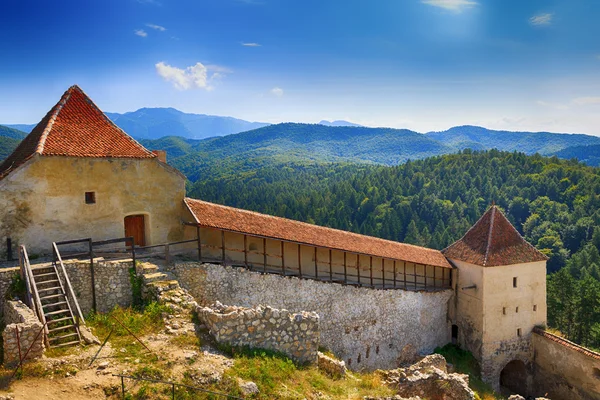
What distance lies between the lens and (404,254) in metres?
27.9

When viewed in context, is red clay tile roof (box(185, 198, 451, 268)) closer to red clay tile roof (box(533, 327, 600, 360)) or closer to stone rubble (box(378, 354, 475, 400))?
stone rubble (box(378, 354, 475, 400))

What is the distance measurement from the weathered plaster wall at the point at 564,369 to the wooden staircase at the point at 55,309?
2689cm

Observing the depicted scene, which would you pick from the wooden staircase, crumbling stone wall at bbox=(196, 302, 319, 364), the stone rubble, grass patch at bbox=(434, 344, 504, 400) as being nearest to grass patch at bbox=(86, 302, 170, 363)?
the wooden staircase

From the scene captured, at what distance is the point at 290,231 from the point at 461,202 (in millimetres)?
95171

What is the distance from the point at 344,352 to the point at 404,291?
566 centimetres

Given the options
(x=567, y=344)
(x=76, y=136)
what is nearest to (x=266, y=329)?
(x=76, y=136)

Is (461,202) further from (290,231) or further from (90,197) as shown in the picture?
(90,197)

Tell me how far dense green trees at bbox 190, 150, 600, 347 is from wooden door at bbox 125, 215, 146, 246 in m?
65.6

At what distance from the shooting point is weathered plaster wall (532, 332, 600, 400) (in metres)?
26.0

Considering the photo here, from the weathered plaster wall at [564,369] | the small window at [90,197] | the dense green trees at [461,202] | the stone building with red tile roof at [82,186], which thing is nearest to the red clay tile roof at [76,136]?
the stone building with red tile roof at [82,186]

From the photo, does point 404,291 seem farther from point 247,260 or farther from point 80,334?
point 80,334

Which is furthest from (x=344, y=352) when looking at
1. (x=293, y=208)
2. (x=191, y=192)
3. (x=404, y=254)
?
(x=191, y=192)

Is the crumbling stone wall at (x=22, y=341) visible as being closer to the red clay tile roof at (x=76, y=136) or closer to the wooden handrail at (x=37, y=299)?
the wooden handrail at (x=37, y=299)

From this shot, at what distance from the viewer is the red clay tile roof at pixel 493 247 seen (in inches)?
1158
